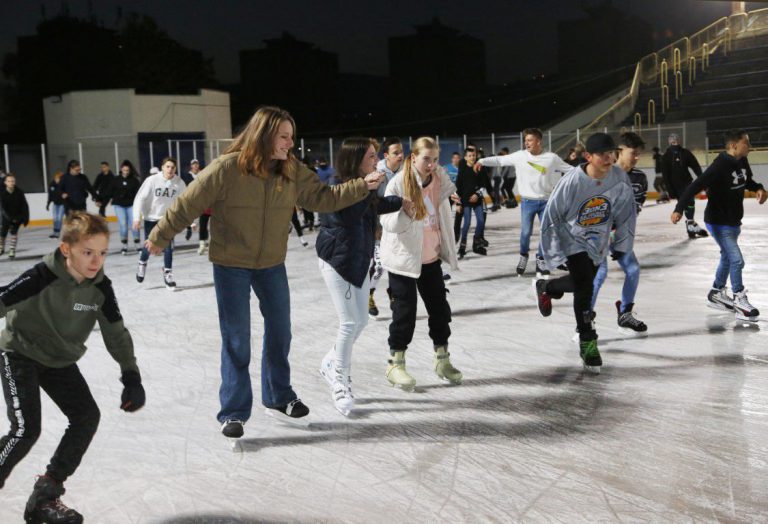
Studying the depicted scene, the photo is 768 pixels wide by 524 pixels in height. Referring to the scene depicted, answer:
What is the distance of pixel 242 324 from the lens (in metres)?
3.88

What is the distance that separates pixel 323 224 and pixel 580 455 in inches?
70.0

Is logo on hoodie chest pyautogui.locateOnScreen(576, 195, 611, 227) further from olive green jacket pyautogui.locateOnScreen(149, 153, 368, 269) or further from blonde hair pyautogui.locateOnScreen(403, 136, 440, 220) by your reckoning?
olive green jacket pyautogui.locateOnScreen(149, 153, 368, 269)

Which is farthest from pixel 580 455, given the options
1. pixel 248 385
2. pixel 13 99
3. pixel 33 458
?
pixel 13 99

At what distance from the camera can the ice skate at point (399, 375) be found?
4.80 metres

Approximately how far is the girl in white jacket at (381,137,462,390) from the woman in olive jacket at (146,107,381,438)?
0.77 metres

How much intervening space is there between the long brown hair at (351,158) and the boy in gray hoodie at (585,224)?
1474 millimetres

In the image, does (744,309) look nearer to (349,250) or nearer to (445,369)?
(445,369)

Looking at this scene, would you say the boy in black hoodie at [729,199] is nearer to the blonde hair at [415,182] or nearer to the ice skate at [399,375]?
the blonde hair at [415,182]

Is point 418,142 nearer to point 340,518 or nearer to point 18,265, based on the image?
point 340,518

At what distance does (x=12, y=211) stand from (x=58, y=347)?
11.9 m

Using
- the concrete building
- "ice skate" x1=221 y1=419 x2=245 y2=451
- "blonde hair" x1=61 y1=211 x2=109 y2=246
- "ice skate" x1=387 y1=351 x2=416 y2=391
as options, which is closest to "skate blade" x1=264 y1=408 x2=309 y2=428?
"ice skate" x1=221 y1=419 x2=245 y2=451

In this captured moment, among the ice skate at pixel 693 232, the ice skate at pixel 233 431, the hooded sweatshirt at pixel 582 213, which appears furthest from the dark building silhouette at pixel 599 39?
the ice skate at pixel 233 431

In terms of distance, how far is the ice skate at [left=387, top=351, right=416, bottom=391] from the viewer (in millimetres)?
4801

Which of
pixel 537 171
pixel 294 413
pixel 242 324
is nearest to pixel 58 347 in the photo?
pixel 242 324
